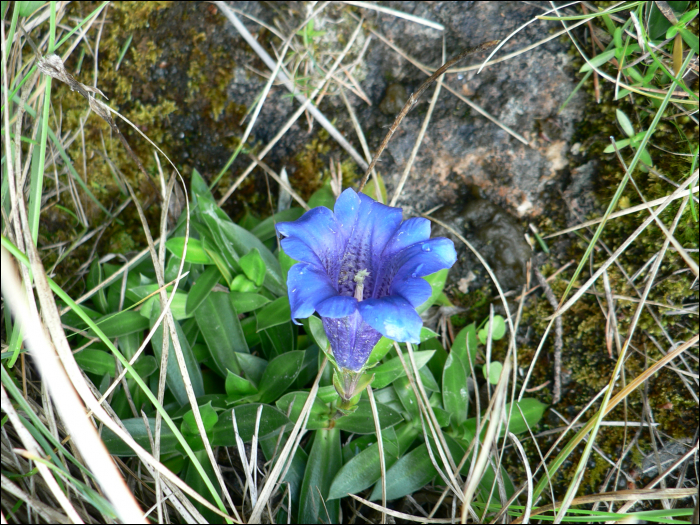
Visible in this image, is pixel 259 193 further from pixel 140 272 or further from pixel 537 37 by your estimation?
pixel 537 37

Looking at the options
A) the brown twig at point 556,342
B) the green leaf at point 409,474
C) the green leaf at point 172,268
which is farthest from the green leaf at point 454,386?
the green leaf at point 172,268

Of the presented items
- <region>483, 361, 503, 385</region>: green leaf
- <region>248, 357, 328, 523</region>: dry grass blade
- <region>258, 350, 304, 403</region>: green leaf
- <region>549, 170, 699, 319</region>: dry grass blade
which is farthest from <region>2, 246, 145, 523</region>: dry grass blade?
<region>549, 170, 699, 319</region>: dry grass blade

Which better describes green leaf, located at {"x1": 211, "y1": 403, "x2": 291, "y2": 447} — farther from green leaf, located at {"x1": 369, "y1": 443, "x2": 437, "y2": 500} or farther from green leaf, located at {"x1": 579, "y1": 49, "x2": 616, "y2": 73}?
green leaf, located at {"x1": 579, "y1": 49, "x2": 616, "y2": 73}

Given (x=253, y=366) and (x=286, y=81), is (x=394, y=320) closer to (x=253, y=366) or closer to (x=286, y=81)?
(x=253, y=366)

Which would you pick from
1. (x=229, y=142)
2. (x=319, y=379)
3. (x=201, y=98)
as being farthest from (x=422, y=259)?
(x=201, y=98)

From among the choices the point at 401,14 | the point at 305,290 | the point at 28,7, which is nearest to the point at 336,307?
the point at 305,290
